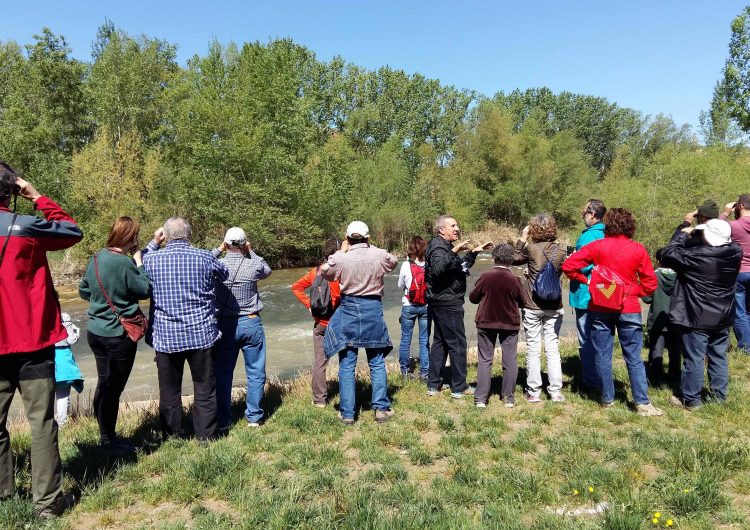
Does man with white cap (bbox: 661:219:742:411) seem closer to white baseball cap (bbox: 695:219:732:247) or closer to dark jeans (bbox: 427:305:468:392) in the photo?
white baseball cap (bbox: 695:219:732:247)

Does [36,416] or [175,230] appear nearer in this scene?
[36,416]

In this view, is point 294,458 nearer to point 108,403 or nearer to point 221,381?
Answer: point 221,381

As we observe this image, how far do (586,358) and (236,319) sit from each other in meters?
4.42

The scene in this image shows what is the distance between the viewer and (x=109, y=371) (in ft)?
15.1

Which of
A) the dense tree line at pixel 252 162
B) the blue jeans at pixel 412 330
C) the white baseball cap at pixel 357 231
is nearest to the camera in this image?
the white baseball cap at pixel 357 231

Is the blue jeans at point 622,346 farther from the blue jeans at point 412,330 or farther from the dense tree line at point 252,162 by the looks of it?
the dense tree line at point 252,162

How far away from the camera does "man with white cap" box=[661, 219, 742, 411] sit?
523 cm

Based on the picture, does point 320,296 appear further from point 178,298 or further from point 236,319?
point 178,298

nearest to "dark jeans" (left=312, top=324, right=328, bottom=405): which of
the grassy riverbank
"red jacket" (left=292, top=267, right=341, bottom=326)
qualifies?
"red jacket" (left=292, top=267, right=341, bottom=326)

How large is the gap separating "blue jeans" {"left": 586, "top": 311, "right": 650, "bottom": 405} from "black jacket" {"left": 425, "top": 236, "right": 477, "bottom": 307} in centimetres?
147

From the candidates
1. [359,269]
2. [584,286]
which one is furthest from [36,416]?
[584,286]

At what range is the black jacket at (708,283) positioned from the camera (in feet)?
17.1

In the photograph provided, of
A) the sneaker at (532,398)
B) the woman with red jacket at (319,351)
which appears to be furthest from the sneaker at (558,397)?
the woman with red jacket at (319,351)

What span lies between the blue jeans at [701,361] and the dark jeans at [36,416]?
A: 5.81 metres
